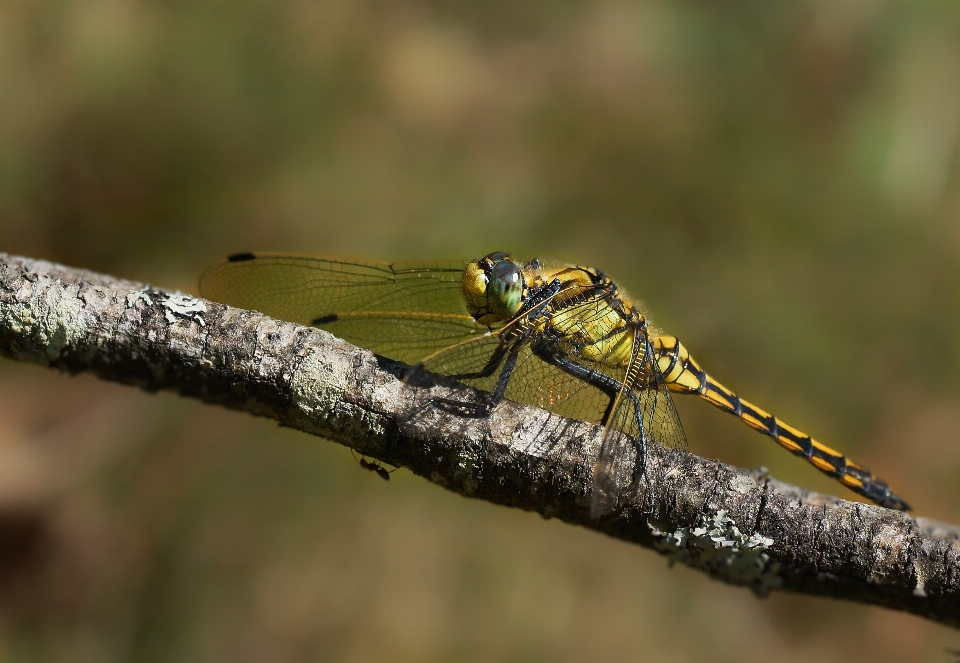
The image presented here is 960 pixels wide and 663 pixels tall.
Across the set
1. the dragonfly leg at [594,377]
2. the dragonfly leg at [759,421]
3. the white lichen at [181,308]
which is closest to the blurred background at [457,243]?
the dragonfly leg at [759,421]

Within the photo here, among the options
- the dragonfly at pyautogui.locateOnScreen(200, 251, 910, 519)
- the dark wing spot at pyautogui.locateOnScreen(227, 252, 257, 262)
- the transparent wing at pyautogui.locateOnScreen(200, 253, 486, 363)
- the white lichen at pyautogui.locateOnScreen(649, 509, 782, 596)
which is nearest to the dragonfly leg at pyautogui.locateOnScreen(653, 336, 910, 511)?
the dragonfly at pyautogui.locateOnScreen(200, 251, 910, 519)

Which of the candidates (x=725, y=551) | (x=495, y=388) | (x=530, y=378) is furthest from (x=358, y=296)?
(x=725, y=551)

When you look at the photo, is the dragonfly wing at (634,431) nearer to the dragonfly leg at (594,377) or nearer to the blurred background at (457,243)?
the dragonfly leg at (594,377)

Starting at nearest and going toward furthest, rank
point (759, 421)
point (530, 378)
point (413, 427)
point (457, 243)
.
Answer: point (413, 427) < point (530, 378) < point (759, 421) < point (457, 243)

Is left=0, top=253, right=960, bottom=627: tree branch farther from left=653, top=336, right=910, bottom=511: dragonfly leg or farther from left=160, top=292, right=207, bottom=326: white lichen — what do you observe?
left=653, top=336, right=910, bottom=511: dragonfly leg

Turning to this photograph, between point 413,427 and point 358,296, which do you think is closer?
point 413,427

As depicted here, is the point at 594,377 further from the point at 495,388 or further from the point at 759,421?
the point at 759,421

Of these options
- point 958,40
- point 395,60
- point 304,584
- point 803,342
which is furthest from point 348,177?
point 958,40
